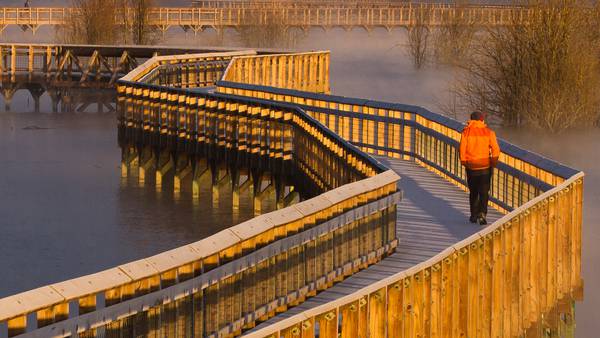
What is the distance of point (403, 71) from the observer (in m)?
102

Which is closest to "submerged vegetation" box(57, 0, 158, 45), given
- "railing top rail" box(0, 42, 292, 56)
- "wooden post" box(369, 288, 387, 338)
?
"railing top rail" box(0, 42, 292, 56)

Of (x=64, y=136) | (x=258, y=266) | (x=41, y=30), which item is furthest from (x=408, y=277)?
(x=41, y=30)

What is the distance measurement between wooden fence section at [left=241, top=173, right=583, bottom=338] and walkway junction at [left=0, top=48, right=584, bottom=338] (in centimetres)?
2

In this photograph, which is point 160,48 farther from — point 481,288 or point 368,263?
point 481,288

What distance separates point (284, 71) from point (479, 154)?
126 ft

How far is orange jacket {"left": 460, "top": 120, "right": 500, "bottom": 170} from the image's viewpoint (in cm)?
2805

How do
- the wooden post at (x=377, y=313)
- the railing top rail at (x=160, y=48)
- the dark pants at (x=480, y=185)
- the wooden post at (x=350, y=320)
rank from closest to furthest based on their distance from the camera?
the wooden post at (x=350, y=320) → the wooden post at (x=377, y=313) → the dark pants at (x=480, y=185) → the railing top rail at (x=160, y=48)

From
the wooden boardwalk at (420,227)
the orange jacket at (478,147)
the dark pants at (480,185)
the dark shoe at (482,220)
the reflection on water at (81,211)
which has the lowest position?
the reflection on water at (81,211)

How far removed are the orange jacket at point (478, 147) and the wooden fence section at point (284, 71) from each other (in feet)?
104

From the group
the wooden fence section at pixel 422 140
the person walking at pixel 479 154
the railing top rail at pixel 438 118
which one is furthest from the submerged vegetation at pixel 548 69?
the person walking at pixel 479 154

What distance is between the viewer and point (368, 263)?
26469 millimetres

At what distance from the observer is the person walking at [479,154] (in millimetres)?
28062

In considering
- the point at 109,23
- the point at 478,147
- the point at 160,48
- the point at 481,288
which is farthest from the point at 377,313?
the point at 109,23

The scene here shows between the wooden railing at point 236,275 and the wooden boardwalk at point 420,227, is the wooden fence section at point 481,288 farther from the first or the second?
the wooden boardwalk at point 420,227
